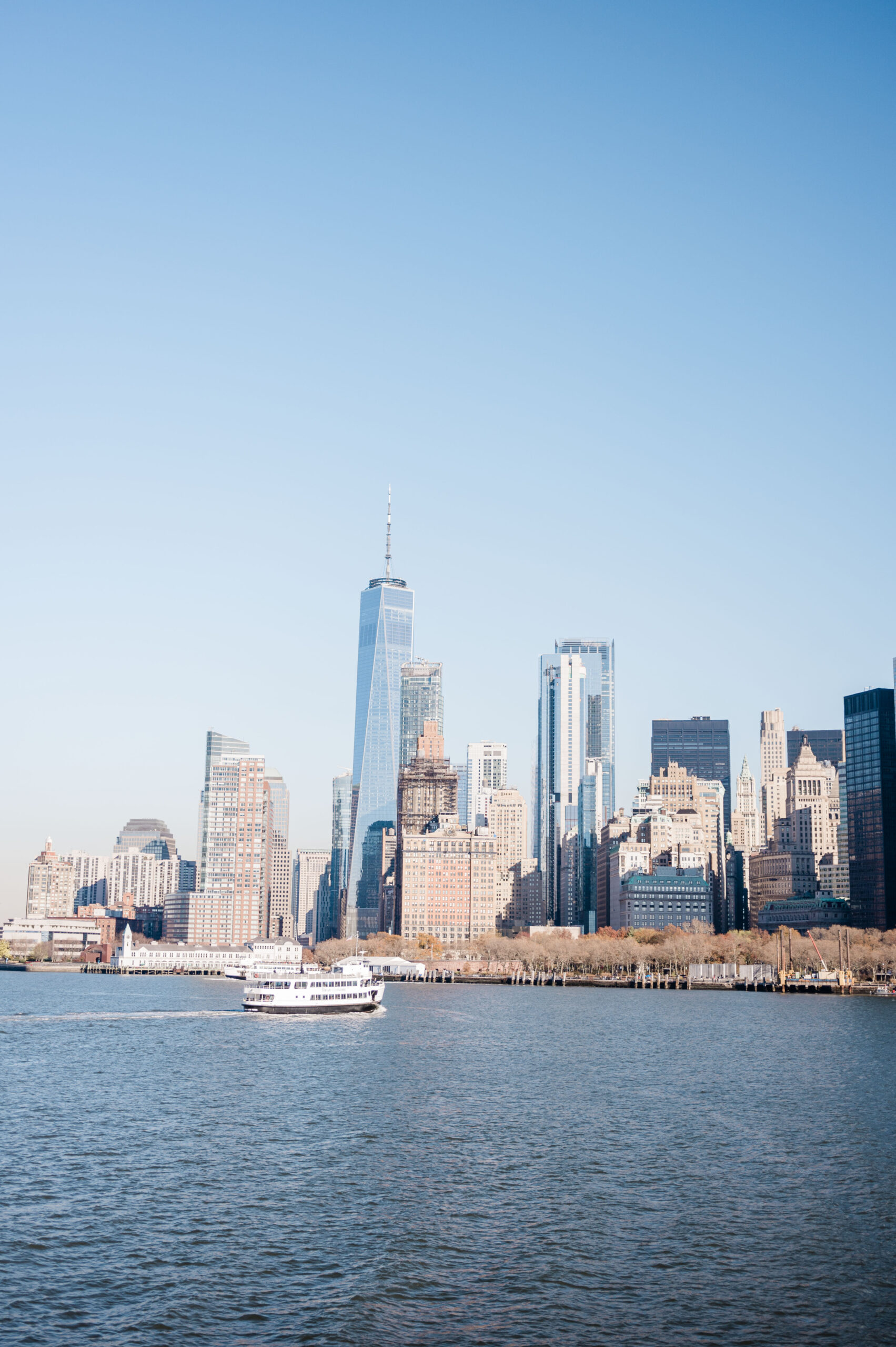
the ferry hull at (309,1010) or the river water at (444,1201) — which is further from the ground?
the river water at (444,1201)

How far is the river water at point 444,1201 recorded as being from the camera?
148ft

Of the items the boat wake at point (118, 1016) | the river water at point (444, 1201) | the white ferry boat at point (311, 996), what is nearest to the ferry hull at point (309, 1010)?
the white ferry boat at point (311, 996)

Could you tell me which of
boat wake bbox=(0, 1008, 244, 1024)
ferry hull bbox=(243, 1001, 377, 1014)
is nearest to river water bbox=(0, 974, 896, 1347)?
boat wake bbox=(0, 1008, 244, 1024)

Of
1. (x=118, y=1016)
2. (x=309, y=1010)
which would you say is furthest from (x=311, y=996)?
(x=118, y=1016)

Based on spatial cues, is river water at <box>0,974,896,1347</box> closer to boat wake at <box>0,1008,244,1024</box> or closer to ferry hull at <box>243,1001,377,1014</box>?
boat wake at <box>0,1008,244,1024</box>

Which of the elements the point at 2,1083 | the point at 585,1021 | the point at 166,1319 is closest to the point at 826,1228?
the point at 166,1319

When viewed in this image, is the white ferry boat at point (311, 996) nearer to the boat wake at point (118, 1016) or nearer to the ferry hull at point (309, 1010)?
the ferry hull at point (309, 1010)

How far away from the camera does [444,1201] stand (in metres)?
60.3

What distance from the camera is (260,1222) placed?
5600 cm

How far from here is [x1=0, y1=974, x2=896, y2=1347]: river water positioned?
148ft

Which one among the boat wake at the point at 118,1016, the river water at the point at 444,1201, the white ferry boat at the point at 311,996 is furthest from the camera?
the white ferry boat at the point at 311,996

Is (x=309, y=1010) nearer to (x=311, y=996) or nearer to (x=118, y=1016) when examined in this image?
(x=311, y=996)

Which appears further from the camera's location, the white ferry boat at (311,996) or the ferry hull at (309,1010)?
the white ferry boat at (311,996)

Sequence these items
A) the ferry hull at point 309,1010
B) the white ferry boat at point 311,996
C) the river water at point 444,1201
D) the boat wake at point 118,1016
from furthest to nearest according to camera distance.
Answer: the white ferry boat at point 311,996 < the ferry hull at point 309,1010 < the boat wake at point 118,1016 < the river water at point 444,1201
